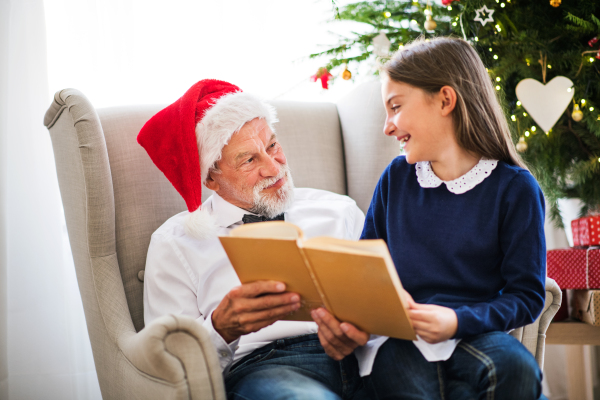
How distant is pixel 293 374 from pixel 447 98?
778mm

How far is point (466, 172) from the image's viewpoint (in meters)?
1.20

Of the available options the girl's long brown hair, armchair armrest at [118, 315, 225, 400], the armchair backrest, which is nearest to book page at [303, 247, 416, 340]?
armchair armrest at [118, 315, 225, 400]

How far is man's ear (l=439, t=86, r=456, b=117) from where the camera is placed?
1.19 m

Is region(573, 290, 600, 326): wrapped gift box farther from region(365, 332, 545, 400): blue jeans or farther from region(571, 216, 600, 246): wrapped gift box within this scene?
region(365, 332, 545, 400): blue jeans

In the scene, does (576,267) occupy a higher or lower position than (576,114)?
lower

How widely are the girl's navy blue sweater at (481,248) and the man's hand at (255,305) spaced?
34 cm

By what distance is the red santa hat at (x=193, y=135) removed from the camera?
143cm

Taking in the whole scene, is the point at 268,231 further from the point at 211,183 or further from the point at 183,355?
Answer: the point at 211,183

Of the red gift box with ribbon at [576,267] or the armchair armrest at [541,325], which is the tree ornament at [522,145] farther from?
the armchair armrest at [541,325]

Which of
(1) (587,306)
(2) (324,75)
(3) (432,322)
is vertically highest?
(2) (324,75)

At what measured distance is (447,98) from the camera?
1.20m

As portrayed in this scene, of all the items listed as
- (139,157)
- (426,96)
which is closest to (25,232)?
(139,157)

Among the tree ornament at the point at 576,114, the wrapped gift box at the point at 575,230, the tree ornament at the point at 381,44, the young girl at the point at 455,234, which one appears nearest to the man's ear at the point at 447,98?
the young girl at the point at 455,234

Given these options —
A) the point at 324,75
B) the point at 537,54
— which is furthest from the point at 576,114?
the point at 324,75
